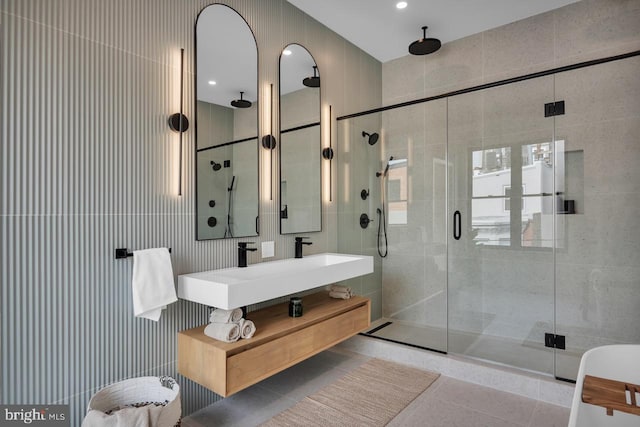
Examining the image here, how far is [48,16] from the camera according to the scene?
160 centimetres

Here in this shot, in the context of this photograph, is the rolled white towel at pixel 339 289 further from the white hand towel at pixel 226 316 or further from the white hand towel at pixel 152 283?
the white hand towel at pixel 152 283

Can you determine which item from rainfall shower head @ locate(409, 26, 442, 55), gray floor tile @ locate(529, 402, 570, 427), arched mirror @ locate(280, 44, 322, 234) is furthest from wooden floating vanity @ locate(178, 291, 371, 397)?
rainfall shower head @ locate(409, 26, 442, 55)

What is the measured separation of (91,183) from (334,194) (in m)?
1.98

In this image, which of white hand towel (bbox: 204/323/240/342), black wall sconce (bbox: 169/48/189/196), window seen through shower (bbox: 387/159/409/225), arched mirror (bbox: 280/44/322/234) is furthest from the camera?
window seen through shower (bbox: 387/159/409/225)

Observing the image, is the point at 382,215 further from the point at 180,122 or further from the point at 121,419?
the point at 121,419

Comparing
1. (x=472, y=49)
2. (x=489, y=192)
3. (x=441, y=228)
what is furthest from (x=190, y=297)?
(x=472, y=49)

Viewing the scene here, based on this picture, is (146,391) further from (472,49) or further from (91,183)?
(472,49)

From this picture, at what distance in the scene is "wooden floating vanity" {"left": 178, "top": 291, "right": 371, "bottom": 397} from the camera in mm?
1852

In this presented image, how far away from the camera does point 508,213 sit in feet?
9.09

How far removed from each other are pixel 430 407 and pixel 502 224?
145 cm

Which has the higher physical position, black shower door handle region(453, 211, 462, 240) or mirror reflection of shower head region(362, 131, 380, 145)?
mirror reflection of shower head region(362, 131, 380, 145)

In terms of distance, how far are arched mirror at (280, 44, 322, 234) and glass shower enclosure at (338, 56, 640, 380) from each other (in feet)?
1.22

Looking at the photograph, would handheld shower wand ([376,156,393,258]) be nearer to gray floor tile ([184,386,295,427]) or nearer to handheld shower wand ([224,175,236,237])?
handheld shower wand ([224,175,236,237])

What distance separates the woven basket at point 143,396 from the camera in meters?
1.64
